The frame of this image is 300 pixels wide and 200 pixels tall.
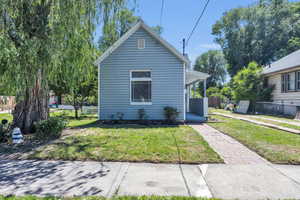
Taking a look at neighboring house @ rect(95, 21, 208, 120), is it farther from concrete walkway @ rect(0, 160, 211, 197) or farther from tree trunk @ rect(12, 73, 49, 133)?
concrete walkway @ rect(0, 160, 211, 197)

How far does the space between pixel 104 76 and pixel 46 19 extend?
14.3 feet

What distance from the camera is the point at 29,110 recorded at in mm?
6547

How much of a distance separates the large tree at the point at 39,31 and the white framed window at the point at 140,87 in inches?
150

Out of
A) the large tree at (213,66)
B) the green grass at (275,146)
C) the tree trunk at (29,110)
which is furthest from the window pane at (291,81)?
the large tree at (213,66)

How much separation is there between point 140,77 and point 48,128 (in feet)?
16.3

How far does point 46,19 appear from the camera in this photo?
5191 mm

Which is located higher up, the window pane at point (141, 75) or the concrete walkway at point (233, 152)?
the window pane at point (141, 75)

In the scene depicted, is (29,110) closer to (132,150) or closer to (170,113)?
(132,150)

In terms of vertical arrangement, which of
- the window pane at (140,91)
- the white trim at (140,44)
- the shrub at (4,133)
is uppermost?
the white trim at (140,44)

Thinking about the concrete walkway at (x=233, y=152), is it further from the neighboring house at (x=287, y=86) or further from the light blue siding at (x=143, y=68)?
the neighboring house at (x=287, y=86)

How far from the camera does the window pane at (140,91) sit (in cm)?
932

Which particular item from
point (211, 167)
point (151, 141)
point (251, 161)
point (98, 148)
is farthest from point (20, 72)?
point (251, 161)

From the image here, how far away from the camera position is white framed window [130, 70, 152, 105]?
9312 mm

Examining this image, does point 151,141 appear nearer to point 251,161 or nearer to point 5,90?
point 251,161
